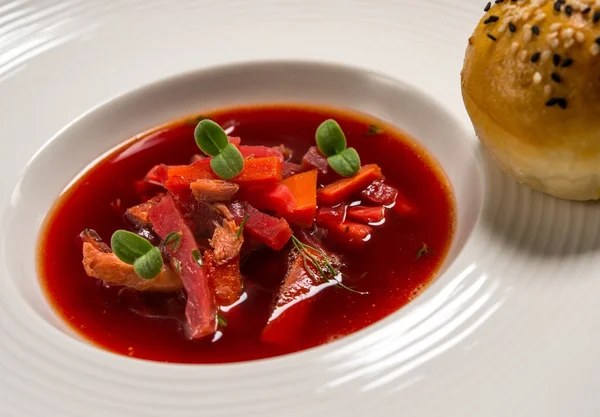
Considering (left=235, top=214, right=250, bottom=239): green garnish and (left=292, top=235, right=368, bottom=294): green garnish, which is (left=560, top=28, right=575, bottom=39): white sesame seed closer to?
(left=292, top=235, right=368, bottom=294): green garnish

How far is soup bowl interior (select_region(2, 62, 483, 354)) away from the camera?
Answer: 9.69 feet

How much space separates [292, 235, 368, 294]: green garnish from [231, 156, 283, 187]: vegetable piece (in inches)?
11.7

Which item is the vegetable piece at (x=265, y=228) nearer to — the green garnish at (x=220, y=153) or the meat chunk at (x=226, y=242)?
the meat chunk at (x=226, y=242)

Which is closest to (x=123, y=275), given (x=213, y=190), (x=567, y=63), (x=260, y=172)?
(x=213, y=190)

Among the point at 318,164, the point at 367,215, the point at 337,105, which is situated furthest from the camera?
the point at 337,105

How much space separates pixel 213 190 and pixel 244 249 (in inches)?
12.0

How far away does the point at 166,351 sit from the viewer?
250 centimetres

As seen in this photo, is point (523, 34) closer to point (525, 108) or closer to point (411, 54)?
point (525, 108)

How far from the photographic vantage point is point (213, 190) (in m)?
2.82

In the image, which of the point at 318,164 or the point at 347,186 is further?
the point at 318,164

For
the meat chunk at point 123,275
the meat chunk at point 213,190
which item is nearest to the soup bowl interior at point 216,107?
the meat chunk at point 123,275

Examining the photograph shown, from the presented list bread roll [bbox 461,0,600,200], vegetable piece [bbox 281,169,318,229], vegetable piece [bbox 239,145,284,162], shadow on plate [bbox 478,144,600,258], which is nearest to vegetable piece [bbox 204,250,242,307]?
vegetable piece [bbox 281,169,318,229]

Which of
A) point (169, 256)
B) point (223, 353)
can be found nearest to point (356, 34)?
point (169, 256)

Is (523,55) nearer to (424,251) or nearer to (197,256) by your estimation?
(424,251)
